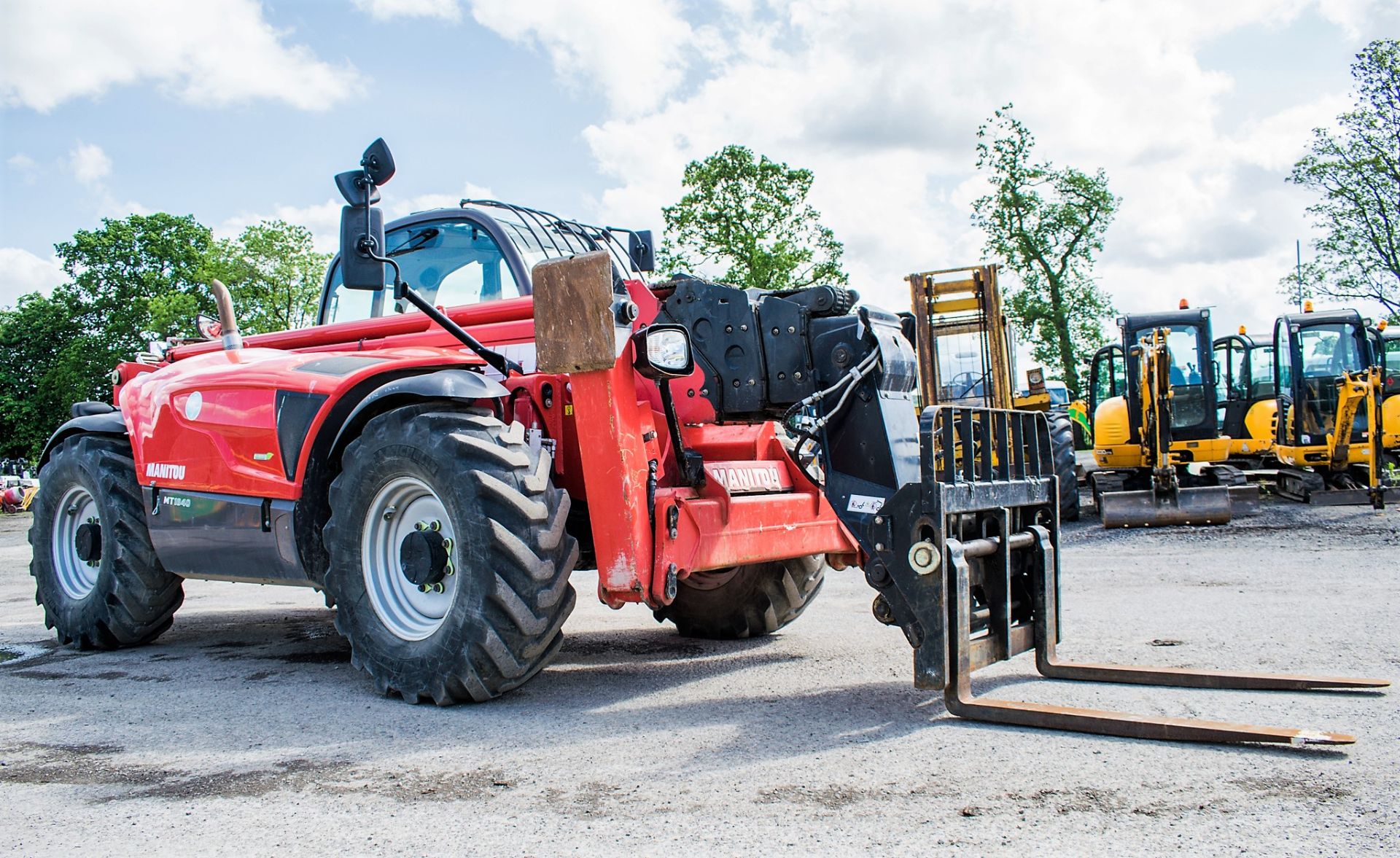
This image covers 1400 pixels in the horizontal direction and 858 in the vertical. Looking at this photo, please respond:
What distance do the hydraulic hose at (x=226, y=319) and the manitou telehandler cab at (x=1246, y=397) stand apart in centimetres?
1572

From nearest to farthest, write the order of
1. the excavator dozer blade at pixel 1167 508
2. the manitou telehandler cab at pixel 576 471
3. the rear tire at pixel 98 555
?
1. the manitou telehandler cab at pixel 576 471
2. the rear tire at pixel 98 555
3. the excavator dozer blade at pixel 1167 508

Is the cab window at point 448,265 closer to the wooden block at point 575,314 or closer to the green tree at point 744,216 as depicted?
the wooden block at point 575,314

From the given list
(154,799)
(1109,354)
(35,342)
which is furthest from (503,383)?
(35,342)

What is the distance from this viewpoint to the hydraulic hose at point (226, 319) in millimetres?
6629

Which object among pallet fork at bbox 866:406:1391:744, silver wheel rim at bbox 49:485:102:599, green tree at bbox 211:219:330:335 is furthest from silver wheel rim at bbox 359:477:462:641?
green tree at bbox 211:219:330:335

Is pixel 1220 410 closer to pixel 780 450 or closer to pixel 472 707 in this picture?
pixel 780 450

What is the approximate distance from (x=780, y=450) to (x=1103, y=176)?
40.7 m

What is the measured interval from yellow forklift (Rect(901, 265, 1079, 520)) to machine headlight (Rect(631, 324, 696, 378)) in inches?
485

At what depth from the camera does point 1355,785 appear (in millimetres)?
3523

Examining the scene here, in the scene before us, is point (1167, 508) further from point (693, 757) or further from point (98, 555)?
point (98, 555)

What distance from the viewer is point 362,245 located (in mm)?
4910

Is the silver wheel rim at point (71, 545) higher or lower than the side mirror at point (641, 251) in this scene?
lower

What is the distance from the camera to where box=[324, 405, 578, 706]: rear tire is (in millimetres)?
4809

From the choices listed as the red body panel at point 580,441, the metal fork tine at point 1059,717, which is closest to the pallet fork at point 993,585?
the metal fork tine at point 1059,717
